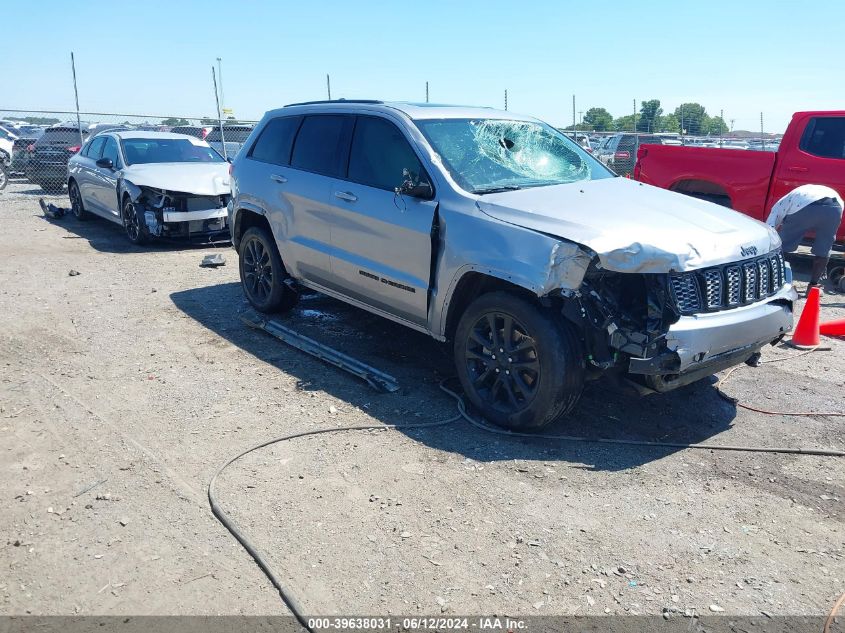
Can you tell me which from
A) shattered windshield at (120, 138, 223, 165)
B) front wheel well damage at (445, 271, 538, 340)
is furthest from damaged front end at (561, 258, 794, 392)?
shattered windshield at (120, 138, 223, 165)

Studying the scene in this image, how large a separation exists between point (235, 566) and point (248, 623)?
1.28 feet

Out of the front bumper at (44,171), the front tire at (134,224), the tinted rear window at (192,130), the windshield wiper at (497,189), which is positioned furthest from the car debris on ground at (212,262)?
the tinted rear window at (192,130)

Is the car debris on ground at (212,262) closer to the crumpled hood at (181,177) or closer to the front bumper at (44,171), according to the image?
the crumpled hood at (181,177)

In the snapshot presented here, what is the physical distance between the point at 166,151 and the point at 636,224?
9.26 m

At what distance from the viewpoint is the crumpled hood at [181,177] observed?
10258 mm

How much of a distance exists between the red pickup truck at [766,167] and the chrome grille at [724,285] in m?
5.34

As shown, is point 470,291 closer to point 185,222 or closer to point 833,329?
point 833,329

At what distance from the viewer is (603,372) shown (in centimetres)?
433

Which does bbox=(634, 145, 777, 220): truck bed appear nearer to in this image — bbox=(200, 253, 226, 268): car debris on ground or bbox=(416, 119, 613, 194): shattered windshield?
bbox=(416, 119, 613, 194): shattered windshield

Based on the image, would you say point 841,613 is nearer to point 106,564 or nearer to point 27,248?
point 106,564

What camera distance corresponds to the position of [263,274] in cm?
694

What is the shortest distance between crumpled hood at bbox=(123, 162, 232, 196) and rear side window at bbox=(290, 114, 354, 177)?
407 centimetres

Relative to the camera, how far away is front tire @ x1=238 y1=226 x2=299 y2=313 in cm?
671

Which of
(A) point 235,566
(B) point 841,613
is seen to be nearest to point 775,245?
(B) point 841,613
